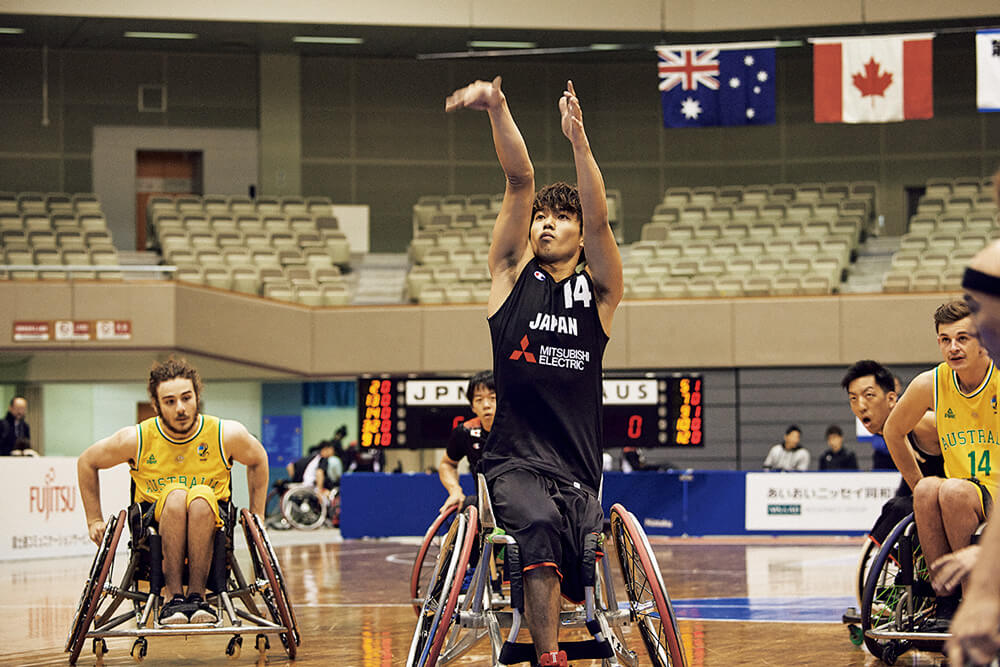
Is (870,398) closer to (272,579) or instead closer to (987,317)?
(272,579)

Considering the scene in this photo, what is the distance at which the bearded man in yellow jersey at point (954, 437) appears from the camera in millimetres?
4812

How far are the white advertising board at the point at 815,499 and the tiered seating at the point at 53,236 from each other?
29.3ft

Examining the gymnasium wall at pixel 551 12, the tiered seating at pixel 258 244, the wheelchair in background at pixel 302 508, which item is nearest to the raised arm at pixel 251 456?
the wheelchair in background at pixel 302 508

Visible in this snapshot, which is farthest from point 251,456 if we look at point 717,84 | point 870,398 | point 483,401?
point 717,84

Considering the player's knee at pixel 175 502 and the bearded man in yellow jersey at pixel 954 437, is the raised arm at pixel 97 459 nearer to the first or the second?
the player's knee at pixel 175 502

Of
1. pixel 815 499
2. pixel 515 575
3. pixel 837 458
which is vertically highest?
pixel 515 575

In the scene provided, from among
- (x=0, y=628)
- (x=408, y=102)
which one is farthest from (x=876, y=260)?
(x=0, y=628)

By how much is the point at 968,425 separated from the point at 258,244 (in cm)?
1674

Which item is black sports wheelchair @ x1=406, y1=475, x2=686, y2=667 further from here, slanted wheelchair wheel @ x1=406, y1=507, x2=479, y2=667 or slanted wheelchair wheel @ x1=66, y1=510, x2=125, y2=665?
slanted wheelchair wheel @ x1=66, y1=510, x2=125, y2=665

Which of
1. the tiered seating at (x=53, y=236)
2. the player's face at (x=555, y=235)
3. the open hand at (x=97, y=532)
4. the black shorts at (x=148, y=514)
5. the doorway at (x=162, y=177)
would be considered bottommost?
the open hand at (x=97, y=532)

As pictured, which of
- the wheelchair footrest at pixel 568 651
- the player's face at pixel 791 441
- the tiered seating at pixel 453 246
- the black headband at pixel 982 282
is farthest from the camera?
the tiered seating at pixel 453 246

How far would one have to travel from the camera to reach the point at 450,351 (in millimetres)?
19547

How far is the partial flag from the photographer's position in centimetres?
1575

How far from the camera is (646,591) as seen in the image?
4.14 meters
